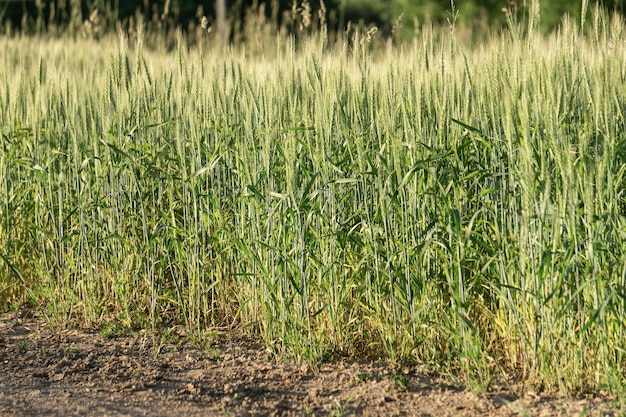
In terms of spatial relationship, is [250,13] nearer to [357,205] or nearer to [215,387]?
[357,205]

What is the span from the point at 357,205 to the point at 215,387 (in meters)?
0.96

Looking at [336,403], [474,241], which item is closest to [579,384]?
[474,241]

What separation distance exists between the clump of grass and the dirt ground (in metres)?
0.11

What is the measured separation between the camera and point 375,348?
3479 mm

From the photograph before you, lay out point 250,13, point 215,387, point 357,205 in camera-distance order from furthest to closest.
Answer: point 250,13 → point 357,205 → point 215,387

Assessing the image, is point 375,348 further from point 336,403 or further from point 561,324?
point 561,324

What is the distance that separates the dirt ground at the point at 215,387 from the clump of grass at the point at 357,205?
0.35 ft

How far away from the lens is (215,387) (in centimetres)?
322

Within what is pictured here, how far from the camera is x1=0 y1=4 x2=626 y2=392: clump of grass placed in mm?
2961

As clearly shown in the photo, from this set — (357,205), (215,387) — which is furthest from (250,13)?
(215,387)

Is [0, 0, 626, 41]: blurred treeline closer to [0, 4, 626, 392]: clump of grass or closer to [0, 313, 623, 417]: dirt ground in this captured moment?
[0, 4, 626, 392]: clump of grass

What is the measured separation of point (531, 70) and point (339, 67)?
0.89 m

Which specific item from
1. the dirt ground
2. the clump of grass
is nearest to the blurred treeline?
the clump of grass

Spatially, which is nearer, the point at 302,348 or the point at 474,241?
the point at 474,241
